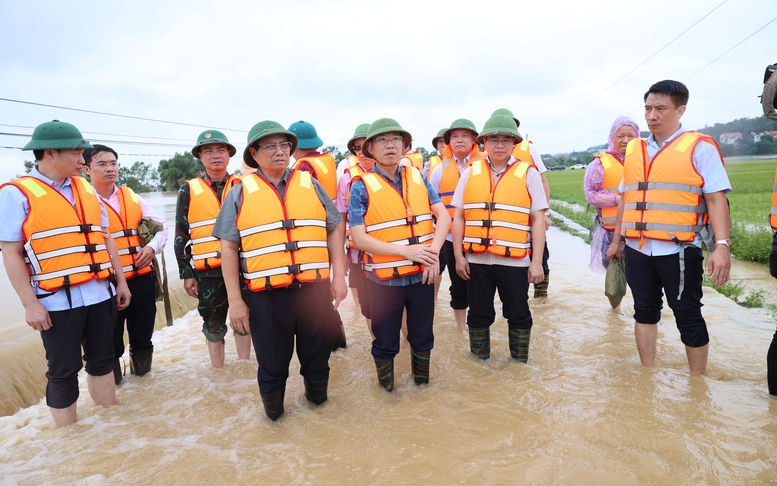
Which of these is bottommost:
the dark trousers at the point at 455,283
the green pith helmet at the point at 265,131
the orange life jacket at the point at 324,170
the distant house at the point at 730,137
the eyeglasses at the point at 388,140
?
the dark trousers at the point at 455,283

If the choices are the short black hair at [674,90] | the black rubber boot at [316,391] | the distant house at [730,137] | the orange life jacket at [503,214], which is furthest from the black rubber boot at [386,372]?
the distant house at [730,137]

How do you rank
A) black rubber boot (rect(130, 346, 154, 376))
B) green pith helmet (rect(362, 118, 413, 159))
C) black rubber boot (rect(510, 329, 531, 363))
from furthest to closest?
1. black rubber boot (rect(130, 346, 154, 376))
2. black rubber boot (rect(510, 329, 531, 363))
3. green pith helmet (rect(362, 118, 413, 159))

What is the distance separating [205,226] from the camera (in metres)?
4.12

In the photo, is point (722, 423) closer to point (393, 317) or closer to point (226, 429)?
point (393, 317)

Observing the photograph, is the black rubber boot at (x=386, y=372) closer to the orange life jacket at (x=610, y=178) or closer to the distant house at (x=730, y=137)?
the orange life jacket at (x=610, y=178)

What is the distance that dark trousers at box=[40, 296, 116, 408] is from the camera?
3.15m

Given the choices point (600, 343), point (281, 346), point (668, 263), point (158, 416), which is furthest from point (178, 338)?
point (668, 263)

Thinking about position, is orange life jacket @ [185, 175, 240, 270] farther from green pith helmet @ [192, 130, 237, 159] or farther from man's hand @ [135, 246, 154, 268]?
man's hand @ [135, 246, 154, 268]

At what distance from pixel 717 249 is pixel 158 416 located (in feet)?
14.9

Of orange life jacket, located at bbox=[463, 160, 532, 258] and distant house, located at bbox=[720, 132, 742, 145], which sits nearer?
orange life jacket, located at bbox=[463, 160, 532, 258]

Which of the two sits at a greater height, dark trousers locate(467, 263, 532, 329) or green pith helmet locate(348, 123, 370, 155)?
green pith helmet locate(348, 123, 370, 155)

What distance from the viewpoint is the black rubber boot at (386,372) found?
3635 millimetres

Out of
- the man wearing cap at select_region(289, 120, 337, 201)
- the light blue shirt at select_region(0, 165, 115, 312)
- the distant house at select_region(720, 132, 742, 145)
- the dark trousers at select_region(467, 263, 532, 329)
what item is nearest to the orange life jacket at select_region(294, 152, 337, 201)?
the man wearing cap at select_region(289, 120, 337, 201)

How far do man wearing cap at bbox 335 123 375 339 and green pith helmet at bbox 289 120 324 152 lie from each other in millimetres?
469
